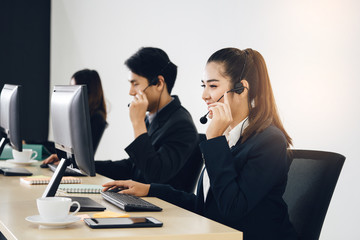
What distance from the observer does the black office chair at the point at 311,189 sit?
1.54 metres

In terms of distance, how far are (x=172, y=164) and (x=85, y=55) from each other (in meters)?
3.37

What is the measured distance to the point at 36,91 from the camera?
5.95 m

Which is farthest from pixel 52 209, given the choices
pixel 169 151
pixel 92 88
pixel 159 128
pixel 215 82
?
pixel 92 88

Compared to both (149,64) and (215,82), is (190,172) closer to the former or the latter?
(149,64)

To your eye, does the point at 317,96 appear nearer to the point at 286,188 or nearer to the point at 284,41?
the point at 284,41

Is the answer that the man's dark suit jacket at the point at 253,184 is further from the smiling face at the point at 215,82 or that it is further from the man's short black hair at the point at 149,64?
the man's short black hair at the point at 149,64

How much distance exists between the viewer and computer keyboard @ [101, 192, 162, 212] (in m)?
1.57

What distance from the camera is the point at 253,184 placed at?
1.57 meters

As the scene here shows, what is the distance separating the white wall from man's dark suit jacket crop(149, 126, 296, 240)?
2.82ft

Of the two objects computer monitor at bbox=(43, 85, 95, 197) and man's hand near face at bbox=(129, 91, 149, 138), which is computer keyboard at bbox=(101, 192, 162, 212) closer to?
computer monitor at bbox=(43, 85, 95, 197)

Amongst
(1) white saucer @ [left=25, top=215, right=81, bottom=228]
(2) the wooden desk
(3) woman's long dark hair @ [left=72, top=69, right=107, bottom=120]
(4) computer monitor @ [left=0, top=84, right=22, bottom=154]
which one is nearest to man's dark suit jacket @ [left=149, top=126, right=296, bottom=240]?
(2) the wooden desk

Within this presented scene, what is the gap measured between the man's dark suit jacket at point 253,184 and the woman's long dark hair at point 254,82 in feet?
0.17

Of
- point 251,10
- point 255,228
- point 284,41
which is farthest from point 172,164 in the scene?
point 251,10

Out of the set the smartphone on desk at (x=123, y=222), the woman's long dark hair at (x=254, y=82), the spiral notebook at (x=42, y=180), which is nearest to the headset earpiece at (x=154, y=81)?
the spiral notebook at (x=42, y=180)
